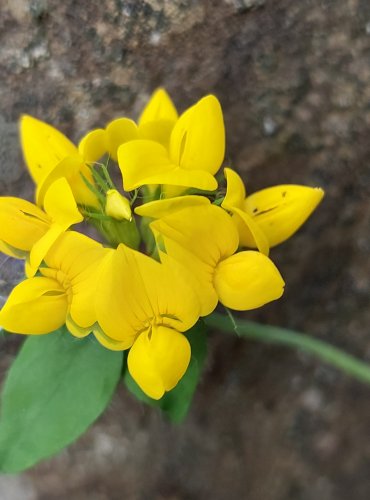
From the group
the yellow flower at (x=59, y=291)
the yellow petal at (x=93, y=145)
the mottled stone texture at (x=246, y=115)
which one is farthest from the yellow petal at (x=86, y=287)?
the mottled stone texture at (x=246, y=115)

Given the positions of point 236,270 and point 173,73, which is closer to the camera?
point 236,270

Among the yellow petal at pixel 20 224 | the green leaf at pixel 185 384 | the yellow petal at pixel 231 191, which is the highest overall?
the yellow petal at pixel 20 224

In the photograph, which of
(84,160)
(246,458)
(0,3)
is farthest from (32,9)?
(246,458)

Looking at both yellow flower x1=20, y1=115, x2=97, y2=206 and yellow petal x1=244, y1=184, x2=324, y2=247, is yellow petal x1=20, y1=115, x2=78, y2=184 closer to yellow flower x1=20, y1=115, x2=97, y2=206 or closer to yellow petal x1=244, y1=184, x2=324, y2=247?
yellow flower x1=20, y1=115, x2=97, y2=206

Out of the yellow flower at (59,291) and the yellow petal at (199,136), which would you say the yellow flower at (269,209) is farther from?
the yellow flower at (59,291)

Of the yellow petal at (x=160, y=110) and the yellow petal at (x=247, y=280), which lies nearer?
the yellow petal at (x=247, y=280)

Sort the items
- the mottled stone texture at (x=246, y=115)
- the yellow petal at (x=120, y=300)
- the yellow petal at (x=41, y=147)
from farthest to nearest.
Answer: the mottled stone texture at (x=246, y=115) < the yellow petal at (x=41, y=147) < the yellow petal at (x=120, y=300)

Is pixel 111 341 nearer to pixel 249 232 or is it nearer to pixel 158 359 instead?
pixel 158 359

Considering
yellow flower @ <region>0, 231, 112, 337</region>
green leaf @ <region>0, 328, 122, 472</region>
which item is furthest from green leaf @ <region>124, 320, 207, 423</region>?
yellow flower @ <region>0, 231, 112, 337</region>

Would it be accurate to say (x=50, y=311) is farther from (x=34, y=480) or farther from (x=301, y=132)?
(x=34, y=480)
